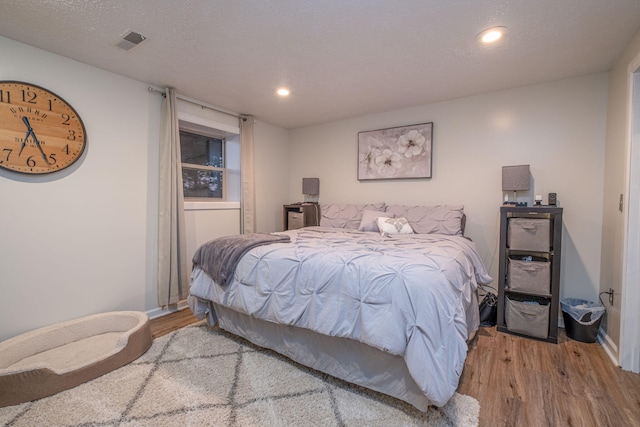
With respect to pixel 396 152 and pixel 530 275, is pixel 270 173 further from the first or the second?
pixel 530 275

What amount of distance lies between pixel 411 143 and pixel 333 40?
1.77 metres

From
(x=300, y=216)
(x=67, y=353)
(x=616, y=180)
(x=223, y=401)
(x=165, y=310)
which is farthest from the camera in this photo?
(x=300, y=216)

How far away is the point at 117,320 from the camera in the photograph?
2357 millimetres

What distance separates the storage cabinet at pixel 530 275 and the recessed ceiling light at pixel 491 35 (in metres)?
1.35

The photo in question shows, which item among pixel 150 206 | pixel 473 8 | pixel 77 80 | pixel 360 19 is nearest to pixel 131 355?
pixel 150 206

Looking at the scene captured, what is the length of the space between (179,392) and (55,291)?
58.6 inches

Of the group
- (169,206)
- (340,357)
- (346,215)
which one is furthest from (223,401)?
(346,215)

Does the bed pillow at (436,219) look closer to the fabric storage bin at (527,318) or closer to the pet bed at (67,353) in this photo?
the fabric storage bin at (527,318)

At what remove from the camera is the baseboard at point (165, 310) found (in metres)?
2.81

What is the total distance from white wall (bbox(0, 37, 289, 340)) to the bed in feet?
2.70

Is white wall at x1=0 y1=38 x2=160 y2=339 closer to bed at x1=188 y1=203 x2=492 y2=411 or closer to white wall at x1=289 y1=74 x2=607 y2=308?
bed at x1=188 y1=203 x2=492 y2=411

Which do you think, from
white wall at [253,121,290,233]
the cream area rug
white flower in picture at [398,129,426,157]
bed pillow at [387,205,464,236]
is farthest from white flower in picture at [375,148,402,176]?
the cream area rug

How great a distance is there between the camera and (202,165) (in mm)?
3580

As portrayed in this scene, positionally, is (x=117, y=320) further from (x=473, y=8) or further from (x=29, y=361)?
(x=473, y=8)
